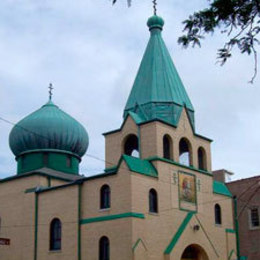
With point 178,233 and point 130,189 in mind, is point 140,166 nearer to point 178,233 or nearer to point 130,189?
point 130,189

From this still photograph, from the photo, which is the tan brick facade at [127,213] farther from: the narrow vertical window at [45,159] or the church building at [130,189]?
the narrow vertical window at [45,159]

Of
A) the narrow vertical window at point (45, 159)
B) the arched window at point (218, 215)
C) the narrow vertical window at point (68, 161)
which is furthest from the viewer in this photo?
the narrow vertical window at point (68, 161)

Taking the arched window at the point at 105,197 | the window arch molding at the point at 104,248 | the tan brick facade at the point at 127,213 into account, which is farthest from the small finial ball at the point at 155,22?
the window arch molding at the point at 104,248

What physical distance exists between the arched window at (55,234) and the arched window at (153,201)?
5374 millimetres

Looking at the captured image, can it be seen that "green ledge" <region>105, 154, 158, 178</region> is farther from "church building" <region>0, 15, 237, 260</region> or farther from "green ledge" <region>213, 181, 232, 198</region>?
"green ledge" <region>213, 181, 232, 198</region>

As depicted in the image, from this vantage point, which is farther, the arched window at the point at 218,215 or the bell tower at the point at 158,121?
the arched window at the point at 218,215

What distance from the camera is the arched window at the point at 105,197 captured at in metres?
28.9

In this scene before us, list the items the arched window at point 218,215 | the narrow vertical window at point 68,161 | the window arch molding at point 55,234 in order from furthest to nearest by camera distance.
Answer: the narrow vertical window at point 68,161 < the arched window at point 218,215 < the window arch molding at point 55,234

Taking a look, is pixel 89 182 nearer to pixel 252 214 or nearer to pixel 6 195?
pixel 6 195

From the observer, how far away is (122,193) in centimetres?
→ 2795

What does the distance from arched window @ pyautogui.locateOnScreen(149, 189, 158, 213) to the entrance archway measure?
3.72m

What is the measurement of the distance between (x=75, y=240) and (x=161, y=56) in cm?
1228

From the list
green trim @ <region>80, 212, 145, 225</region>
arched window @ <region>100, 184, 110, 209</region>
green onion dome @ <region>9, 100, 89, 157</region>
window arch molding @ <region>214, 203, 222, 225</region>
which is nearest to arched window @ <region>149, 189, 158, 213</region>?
green trim @ <region>80, 212, 145, 225</region>

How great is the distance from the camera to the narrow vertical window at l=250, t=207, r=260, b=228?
36.5m
